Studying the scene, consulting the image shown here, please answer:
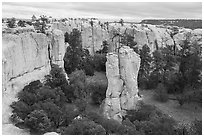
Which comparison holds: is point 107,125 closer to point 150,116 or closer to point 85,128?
point 85,128

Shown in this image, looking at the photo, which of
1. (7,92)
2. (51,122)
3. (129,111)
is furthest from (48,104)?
(129,111)

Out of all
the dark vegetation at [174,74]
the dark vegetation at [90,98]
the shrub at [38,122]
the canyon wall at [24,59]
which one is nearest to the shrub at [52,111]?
the dark vegetation at [90,98]

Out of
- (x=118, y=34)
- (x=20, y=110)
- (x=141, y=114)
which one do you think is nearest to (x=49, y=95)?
(x=20, y=110)

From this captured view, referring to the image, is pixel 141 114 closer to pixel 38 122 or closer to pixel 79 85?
pixel 79 85

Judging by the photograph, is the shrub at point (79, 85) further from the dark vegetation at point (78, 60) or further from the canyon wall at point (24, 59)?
the dark vegetation at point (78, 60)

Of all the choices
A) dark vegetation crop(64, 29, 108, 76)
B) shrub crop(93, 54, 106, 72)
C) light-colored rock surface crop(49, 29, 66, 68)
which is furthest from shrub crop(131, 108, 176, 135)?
shrub crop(93, 54, 106, 72)

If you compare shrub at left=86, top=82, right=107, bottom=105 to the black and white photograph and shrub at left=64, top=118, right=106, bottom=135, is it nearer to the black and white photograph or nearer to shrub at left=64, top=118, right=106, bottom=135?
the black and white photograph
